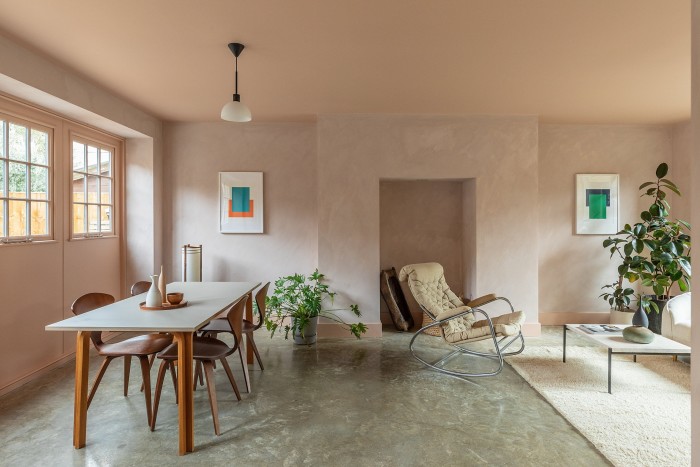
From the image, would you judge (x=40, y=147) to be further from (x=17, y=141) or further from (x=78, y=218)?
(x=78, y=218)

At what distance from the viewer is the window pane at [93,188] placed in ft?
15.7

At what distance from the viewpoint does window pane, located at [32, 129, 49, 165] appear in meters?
3.93

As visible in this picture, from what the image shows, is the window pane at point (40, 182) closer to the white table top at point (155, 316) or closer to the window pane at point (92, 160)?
the window pane at point (92, 160)

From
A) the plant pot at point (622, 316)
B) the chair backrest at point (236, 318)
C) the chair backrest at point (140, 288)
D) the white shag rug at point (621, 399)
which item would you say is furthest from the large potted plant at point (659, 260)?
the chair backrest at point (140, 288)

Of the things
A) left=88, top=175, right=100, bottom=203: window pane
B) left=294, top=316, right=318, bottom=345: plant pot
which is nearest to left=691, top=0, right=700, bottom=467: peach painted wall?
left=294, top=316, right=318, bottom=345: plant pot

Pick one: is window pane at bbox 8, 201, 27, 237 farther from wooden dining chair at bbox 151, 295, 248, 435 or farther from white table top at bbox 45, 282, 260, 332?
wooden dining chair at bbox 151, 295, 248, 435

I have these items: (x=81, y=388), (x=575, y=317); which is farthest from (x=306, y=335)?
(x=575, y=317)

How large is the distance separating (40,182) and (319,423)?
3.36 meters

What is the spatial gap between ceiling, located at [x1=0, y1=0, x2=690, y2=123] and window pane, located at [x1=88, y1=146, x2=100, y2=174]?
78cm

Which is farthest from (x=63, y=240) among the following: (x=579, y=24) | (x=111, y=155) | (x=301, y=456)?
(x=579, y=24)

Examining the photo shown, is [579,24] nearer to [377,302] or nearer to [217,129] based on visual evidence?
[377,302]

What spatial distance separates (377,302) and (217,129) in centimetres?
309

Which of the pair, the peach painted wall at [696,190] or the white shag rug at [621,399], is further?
the white shag rug at [621,399]

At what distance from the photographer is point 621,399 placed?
3355mm
